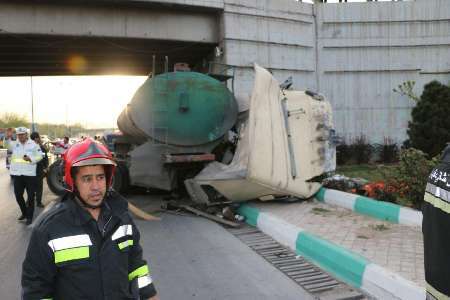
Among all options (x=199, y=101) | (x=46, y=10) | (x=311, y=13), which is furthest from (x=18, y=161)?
(x=311, y=13)

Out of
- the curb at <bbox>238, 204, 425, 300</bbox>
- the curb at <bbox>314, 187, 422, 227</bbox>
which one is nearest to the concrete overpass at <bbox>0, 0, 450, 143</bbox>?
the curb at <bbox>314, 187, 422, 227</bbox>

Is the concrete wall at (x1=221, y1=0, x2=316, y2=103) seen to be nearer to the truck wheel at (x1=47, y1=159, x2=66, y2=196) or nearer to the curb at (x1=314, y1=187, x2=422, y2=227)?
the truck wheel at (x1=47, y1=159, x2=66, y2=196)

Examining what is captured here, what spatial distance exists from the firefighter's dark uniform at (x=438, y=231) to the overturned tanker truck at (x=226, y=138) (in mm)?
5396

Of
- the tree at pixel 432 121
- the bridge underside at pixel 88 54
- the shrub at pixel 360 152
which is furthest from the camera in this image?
the shrub at pixel 360 152

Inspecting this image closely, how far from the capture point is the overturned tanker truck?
7.37 m

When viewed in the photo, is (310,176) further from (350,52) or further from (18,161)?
(350,52)

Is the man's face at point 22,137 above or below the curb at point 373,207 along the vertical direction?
above

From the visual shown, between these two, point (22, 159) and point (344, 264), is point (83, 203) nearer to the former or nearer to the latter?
point (344, 264)

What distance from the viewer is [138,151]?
8.55 meters

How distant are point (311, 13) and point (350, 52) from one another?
204 cm

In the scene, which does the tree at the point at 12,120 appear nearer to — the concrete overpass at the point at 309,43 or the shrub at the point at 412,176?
the concrete overpass at the point at 309,43

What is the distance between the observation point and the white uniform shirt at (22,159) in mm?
7910

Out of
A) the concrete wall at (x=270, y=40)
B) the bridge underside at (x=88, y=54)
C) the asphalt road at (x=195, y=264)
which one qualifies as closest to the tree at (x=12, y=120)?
the bridge underside at (x=88, y=54)

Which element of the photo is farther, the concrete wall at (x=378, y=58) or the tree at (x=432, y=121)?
the concrete wall at (x=378, y=58)
